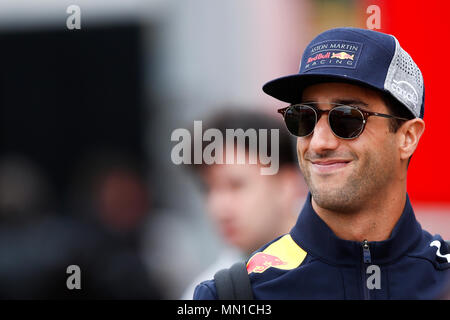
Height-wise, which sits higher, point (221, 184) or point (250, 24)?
point (250, 24)

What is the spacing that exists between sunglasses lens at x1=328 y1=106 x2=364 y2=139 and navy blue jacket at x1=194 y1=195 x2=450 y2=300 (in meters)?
0.36

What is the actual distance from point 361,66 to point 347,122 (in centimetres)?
22

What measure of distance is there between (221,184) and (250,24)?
4.25 metres

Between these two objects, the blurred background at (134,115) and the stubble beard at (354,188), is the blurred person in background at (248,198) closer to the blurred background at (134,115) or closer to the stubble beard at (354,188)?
the blurred background at (134,115)

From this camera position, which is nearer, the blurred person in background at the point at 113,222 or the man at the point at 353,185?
the man at the point at 353,185

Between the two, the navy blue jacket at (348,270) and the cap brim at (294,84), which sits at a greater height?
the cap brim at (294,84)

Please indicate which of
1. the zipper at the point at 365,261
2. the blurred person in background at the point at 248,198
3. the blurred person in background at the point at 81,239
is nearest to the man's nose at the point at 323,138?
the zipper at the point at 365,261

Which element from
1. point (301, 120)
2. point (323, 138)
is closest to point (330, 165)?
point (323, 138)

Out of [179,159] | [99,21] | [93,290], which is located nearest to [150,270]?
[93,290]

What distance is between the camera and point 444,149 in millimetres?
6691

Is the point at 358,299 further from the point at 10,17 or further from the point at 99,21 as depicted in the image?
the point at 10,17

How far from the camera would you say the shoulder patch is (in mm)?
3064

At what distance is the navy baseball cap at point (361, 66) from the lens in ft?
9.90

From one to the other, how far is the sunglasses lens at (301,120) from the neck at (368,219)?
11.7 inches
